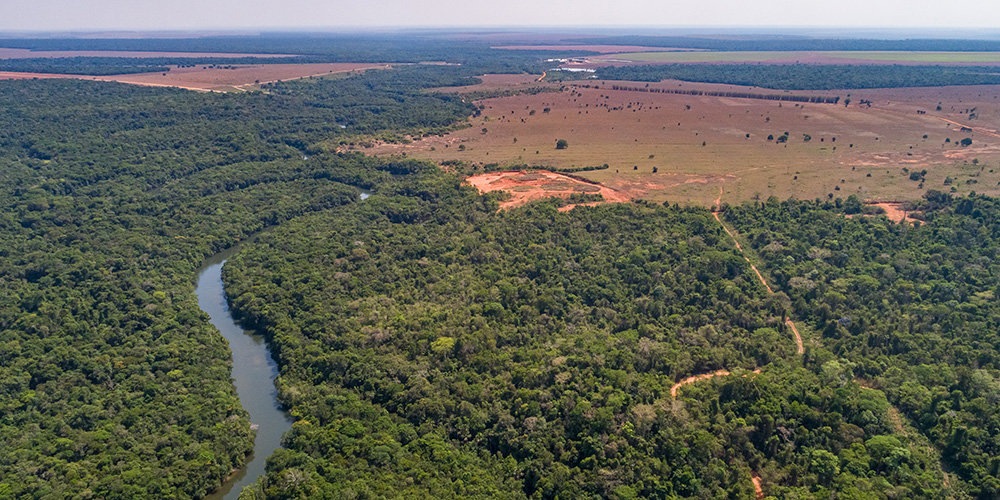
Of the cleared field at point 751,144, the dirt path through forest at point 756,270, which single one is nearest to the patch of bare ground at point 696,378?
the dirt path through forest at point 756,270

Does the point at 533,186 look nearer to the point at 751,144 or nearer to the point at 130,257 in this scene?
the point at 751,144

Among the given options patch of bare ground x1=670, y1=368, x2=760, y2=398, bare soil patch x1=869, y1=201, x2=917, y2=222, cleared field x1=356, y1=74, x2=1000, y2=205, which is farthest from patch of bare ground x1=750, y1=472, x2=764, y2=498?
cleared field x1=356, y1=74, x2=1000, y2=205

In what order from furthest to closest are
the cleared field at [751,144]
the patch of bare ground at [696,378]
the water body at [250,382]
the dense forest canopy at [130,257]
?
the cleared field at [751,144]
the patch of bare ground at [696,378]
the water body at [250,382]
the dense forest canopy at [130,257]

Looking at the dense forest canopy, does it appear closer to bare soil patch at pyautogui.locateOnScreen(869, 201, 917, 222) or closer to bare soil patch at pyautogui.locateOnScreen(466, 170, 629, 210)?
bare soil patch at pyautogui.locateOnScreen(466, 170, 629, 210)

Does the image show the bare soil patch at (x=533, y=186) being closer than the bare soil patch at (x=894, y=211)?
No

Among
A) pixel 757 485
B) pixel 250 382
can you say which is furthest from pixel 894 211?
pixel 250 382

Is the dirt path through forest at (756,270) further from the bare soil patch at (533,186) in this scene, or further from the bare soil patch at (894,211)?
the bare soil patch at (894,211)
